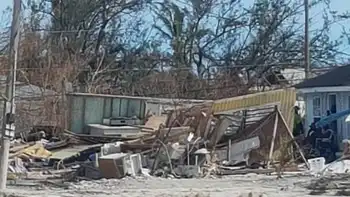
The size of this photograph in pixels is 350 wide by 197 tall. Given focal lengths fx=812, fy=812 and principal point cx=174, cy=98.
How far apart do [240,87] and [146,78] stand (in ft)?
25.7

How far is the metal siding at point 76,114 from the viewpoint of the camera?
1688 inches

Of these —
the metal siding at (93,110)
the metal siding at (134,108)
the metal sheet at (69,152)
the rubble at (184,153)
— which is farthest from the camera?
the metal siding at (134,108)

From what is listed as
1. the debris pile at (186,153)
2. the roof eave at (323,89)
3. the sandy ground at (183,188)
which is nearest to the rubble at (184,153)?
the debris pile at (186,153)

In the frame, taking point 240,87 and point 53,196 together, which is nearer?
point 53,196

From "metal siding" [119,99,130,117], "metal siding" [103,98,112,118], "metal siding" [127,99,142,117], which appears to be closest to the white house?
"metal siding" [127,99,142,117]

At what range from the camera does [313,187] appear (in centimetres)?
2173

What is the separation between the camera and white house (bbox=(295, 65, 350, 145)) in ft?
111

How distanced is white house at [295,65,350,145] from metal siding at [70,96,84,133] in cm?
1218

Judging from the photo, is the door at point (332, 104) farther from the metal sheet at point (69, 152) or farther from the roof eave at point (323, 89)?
the metal sheet at point (69, 152)

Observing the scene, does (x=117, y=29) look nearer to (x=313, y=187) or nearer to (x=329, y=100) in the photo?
(x=329, y=100)

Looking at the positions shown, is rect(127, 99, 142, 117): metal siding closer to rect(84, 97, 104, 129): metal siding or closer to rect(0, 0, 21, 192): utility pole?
rect(84, 97, 104, 129): metal siding

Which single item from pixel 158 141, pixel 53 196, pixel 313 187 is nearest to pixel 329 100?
pixel 158 141

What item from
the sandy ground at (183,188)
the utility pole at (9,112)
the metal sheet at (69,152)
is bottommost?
the sandy ground at (183,188)

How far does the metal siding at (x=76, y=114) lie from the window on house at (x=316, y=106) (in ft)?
42.8
